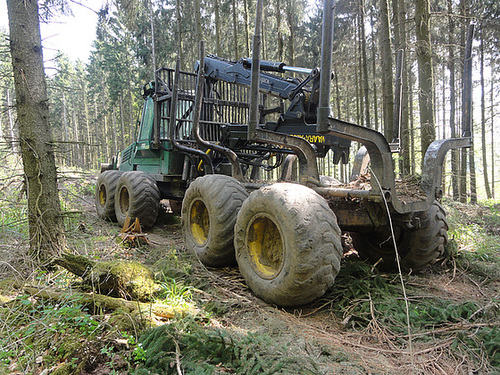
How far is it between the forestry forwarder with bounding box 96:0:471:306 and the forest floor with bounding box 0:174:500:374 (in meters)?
0.34

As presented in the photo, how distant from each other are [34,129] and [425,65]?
25.7 ft

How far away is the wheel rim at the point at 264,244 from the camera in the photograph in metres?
3.51

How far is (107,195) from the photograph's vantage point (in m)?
7.47

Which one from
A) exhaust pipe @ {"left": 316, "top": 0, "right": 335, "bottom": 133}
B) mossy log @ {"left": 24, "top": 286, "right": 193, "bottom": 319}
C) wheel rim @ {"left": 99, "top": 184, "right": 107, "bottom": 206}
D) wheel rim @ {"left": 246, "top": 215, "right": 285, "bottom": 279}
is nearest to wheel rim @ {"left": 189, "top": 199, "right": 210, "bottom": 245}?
wheel rim @ {"left": 246, "top": 215, "right": 285, "bottom": 279}

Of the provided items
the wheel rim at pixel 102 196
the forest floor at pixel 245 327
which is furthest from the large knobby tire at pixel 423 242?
the wheel rim at pixel 102 196

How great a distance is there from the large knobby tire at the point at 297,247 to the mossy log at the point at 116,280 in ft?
3.51

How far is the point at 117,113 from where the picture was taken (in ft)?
132

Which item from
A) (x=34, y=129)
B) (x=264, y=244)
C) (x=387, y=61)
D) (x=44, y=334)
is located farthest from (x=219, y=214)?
(x=387, y=61)

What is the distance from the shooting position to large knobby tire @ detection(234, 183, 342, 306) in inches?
112

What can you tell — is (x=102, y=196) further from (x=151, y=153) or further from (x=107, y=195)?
(x=151, y=153)

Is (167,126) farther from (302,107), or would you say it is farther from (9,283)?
(9,283)

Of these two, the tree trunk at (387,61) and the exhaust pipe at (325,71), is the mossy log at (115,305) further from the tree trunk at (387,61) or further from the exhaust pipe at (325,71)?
the tree trunk at (387,61)

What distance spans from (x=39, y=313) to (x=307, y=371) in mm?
2203

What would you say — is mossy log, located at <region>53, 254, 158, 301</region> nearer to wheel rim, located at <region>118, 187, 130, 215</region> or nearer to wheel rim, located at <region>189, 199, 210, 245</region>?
wheel rim, located at <region>189, 199, 210, 245</region>
